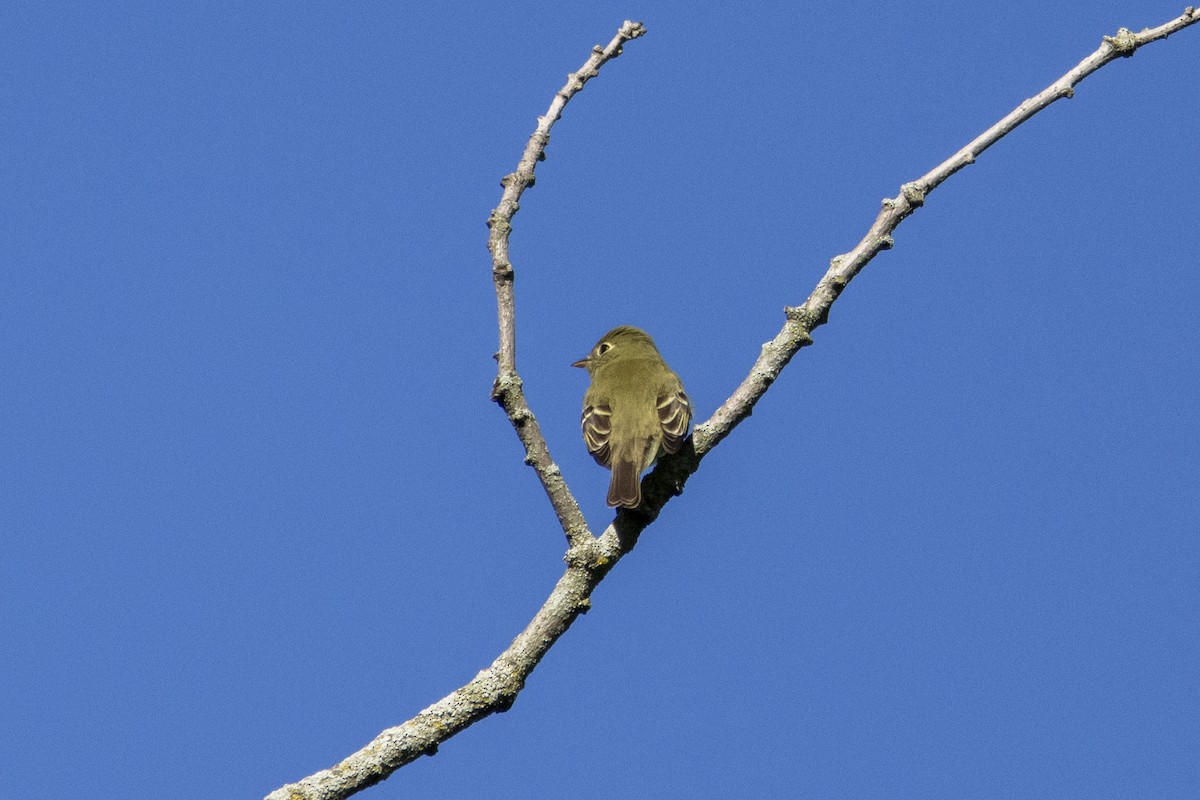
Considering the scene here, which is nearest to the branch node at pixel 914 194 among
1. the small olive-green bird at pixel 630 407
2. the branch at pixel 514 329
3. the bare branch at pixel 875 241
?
the bare branch at pixel 875 241

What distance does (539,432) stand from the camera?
18.1 feet

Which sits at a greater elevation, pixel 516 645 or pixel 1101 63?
pixel 1101 63

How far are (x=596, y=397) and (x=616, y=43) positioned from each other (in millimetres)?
3361

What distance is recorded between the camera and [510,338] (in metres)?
5.43

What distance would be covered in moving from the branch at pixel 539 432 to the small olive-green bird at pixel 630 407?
873 mm

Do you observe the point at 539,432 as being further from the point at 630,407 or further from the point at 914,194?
the point at 630,407

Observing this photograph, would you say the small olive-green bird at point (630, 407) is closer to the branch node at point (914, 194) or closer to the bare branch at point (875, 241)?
the bare branch at point (875, 241)

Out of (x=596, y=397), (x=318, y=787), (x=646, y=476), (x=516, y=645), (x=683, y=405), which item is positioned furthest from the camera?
(x=596, y=397)

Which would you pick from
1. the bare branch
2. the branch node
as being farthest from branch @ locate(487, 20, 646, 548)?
the branch node

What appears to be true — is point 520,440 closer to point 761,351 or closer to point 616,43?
point 761,351

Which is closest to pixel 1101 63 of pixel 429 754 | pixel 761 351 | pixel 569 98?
pixel 761 351

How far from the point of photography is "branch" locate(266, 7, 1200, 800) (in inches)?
Result: 189

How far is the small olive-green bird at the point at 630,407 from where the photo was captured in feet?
24.4

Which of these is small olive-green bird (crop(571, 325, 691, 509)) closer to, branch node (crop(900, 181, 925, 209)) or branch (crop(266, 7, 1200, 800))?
branch (crop(266, 7, 1200, 800))
